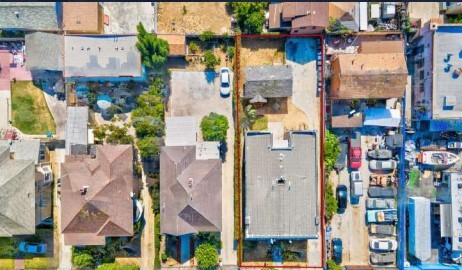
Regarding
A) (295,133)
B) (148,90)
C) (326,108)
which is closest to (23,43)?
(148,90)

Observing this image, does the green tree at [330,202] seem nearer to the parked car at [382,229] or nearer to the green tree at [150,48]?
the parked car at [382,229]

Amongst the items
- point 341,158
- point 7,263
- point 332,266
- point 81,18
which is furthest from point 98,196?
point 341,158

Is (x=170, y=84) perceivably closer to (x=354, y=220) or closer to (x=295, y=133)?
(x=295, y=133)

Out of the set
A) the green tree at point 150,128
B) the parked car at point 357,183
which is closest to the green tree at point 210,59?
the green tree at point 150,128

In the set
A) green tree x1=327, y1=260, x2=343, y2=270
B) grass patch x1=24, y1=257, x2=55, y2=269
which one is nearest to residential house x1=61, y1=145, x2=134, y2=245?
grass patch x1=24, y1=257, x2=55, y2=269

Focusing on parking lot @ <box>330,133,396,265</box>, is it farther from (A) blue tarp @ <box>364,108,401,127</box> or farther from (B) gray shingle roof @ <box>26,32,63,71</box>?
(B) gray shingle roof @ <box>26,32,63,71</box>

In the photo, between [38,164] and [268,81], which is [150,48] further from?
[38,164]
